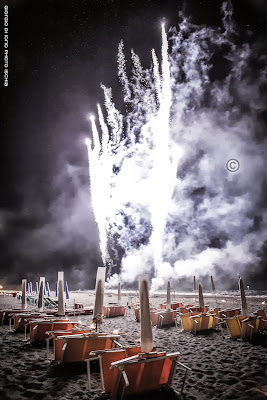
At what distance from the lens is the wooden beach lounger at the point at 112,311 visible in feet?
52.1

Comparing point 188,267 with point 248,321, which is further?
point 188,267

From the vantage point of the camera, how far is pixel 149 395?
4207 mm

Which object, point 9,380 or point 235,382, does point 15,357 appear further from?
point 235,382

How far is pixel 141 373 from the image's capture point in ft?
13.3

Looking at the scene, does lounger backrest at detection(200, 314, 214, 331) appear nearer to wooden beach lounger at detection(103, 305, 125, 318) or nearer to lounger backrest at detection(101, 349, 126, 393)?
lounger backrest at detection(101, 349, 126, 393)

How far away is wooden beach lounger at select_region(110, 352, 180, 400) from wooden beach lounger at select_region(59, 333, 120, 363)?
170cm

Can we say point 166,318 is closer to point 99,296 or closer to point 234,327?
point 234,327

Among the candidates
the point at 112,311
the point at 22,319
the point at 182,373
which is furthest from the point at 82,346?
the point at 112,311

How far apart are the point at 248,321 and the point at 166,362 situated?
18.4ft

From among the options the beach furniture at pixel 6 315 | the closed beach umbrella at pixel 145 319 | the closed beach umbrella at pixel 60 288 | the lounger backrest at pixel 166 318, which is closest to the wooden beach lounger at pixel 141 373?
the closed beach umbrella at pixel 145 319

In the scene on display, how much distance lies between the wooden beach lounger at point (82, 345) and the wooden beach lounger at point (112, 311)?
35.1 feet

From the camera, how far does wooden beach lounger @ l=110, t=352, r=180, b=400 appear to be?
3916mm

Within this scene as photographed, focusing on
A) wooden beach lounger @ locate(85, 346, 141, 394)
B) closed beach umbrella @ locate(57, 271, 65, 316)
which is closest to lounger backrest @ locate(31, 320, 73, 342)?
closed beach umbrella @ locate(57, 271, 65, 316)

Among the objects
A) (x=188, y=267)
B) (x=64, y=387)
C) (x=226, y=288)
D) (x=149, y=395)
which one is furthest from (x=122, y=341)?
(x=226, y=288)
